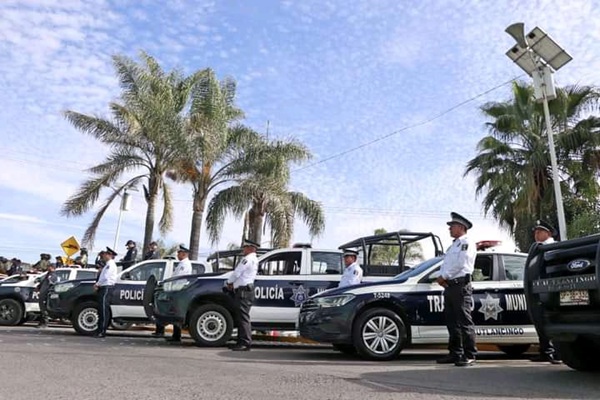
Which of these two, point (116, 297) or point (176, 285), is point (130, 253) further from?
point (176, 285)

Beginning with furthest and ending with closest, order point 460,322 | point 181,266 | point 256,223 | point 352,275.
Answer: point 256,223 → point 181,266 → point 352,275 → point 460,322

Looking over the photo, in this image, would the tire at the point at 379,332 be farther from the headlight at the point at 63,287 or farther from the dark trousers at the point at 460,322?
the headlight at the point at 63,287

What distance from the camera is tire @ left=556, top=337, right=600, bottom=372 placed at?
627cm

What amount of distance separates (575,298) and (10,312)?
13.7 metres

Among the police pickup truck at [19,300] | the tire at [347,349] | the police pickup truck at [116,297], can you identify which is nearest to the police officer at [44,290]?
the police pickup truck at [19,300]

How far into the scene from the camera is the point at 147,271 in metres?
12.7

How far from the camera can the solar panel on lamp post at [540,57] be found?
11.1 metres

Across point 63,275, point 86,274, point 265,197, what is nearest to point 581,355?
point 86,274

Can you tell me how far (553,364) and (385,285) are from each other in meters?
2.31

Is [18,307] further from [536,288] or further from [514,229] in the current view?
[514,229]

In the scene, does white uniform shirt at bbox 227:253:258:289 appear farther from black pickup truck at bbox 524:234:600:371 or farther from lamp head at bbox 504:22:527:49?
lamp head at bbox 504:22:527:49

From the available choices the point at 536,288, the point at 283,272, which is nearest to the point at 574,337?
the point at 536,288

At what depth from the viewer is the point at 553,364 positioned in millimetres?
7555

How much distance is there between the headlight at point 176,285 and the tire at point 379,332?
3566mm
